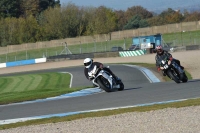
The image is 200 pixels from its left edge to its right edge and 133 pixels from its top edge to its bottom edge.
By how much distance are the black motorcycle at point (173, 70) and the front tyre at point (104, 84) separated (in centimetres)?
237

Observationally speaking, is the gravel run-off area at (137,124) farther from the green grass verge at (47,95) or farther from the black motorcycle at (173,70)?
the black motorcycle at (173,70)

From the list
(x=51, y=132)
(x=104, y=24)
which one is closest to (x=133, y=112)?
(x=51, y=132)

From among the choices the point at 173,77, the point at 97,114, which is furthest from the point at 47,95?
the point at 97,114

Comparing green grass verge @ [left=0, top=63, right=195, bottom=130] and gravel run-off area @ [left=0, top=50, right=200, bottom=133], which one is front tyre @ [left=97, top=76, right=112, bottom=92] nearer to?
green grass verge @ [left=0, top=63, right=195, bottom=130]

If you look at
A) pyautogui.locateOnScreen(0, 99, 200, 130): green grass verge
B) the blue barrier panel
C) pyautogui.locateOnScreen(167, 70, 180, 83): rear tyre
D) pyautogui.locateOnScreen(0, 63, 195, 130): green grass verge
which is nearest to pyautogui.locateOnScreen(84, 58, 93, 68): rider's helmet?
pyautogui.locateOnScreen(0, 63, 195, 130): green grass verge

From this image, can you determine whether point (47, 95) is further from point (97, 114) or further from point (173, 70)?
point (97, 114)

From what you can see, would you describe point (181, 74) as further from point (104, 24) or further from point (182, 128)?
point (104, 24)

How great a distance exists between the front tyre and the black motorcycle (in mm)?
2370

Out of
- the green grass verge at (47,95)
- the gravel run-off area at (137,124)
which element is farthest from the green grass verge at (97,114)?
the gravel run-off area at (137,124)

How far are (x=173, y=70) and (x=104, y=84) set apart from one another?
297 cm

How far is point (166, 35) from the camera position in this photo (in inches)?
3339

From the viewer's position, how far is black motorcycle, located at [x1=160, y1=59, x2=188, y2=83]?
21.5m

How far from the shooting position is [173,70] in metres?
21.7

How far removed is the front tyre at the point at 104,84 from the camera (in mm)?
20359
